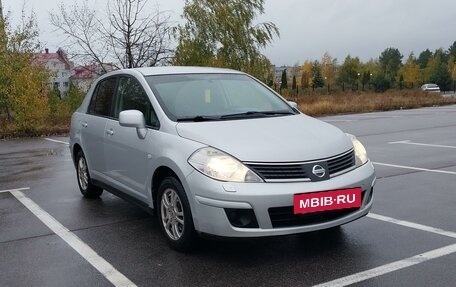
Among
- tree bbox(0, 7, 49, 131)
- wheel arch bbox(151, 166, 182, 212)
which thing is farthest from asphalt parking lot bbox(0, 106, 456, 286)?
tree bbox(0, 7, 49, 131)

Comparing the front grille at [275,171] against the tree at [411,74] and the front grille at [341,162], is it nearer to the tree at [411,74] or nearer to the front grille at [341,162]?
the front grille at [341,162]

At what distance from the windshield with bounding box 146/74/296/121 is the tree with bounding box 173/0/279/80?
24004 millimetres

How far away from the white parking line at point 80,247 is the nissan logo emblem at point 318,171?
5.27ft

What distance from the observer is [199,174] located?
402 cm

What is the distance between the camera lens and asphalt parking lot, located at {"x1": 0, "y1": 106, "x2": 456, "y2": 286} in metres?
3.88

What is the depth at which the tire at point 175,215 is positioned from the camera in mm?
4211

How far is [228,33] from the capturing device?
100 ft

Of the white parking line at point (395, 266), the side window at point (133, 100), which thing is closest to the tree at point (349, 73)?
the side window at point (133, 100)

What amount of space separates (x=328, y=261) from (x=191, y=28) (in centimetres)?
2706

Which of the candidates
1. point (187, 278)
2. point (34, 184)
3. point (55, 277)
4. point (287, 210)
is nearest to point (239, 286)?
point (187, 278)

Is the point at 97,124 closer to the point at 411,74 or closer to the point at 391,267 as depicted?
the point at 391,267

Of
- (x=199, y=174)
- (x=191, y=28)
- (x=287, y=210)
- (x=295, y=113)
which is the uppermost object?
(x=191, y=28)

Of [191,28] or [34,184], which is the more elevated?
[191,28]

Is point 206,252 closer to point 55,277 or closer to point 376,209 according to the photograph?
point 55,277
